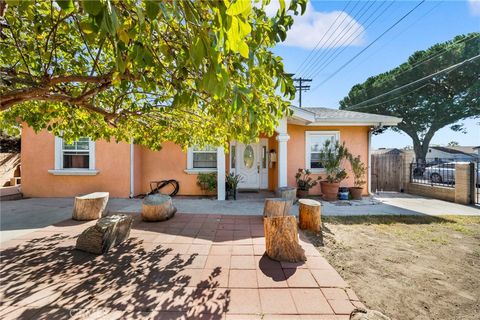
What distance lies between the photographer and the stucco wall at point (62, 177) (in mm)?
7879

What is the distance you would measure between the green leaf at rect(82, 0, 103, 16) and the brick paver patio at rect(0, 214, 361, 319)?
98.9 inches

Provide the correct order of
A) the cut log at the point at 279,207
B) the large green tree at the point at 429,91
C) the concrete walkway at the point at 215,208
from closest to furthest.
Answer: the cut log at the point at 279,207, the concrete walkway at the point at 215,208, the large green tree at the point at 429,91

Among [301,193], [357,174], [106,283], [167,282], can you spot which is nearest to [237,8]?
[167,282]

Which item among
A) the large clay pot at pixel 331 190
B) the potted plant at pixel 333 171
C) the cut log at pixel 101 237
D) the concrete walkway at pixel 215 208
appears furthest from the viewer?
the large clay pot at pixel 331 190

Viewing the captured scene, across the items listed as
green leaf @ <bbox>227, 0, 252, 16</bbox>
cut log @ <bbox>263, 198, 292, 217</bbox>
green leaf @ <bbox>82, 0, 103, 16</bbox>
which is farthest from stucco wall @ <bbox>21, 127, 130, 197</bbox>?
green leaf @ <bbox>227, 0, 252, 16</bbox>

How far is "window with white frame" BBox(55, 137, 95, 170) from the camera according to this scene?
7.87m

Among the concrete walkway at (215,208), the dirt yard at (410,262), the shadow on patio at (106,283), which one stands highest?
the concrete walkway at (215,208)

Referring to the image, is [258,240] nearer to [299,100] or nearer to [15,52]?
[15,52]

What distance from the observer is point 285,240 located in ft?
10.8

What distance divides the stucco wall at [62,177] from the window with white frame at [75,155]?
8.5 inches

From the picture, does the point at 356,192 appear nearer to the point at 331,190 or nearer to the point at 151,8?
the point at 331,190

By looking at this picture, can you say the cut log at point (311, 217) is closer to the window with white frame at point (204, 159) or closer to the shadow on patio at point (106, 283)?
the shadow on patio at point (106, 283)

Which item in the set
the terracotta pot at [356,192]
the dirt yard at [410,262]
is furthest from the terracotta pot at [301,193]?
the dirt yard at [410,262]

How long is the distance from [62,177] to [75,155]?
3.04 ft
